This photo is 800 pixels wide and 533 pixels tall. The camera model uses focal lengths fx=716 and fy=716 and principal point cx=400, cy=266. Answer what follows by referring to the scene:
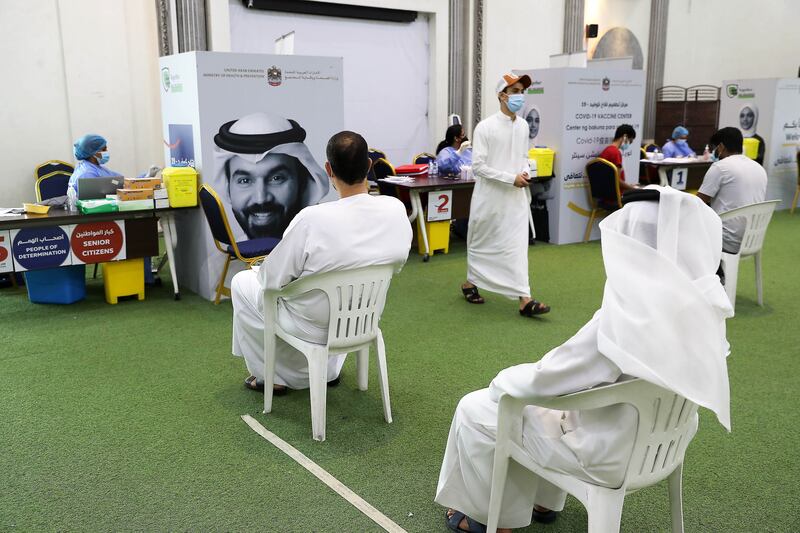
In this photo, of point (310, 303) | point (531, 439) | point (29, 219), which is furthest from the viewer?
point (29, 219)

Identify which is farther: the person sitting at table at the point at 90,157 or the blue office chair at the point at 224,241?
the person sitting at table at the point at 90,157

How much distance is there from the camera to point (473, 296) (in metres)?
5.20

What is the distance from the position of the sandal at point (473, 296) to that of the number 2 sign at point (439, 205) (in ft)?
5.30

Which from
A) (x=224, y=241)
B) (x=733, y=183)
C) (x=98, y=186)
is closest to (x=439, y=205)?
(x=224, y=241)

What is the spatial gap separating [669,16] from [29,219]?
37.3ft

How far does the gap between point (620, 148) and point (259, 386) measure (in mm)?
5397

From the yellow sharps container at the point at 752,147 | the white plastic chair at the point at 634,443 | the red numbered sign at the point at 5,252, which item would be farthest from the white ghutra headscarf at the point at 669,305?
the yellow sharps container at the point at 752,147

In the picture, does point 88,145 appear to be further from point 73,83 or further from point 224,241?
point 73,83

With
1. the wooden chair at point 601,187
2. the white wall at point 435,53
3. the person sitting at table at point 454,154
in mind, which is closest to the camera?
the wooden chair at point 601,187

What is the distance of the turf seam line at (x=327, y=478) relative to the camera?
7.93ft

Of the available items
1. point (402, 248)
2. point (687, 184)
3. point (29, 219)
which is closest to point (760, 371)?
point (402, 248)

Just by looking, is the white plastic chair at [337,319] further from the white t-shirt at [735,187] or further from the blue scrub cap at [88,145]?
the blue scrub cap at [88,145]

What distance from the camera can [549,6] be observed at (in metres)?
10.9

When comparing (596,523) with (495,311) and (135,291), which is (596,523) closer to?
(495,311)
